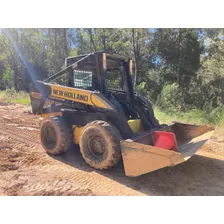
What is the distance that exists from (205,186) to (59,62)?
70.9 ft

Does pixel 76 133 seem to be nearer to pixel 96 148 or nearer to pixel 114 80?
pixel 96 148

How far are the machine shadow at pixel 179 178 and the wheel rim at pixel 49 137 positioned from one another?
58 cm

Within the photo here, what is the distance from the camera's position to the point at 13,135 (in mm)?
7012

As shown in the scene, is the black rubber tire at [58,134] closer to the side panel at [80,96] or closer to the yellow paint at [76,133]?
the yellow paint at [76,133]

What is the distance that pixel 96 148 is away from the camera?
4582 millimetres

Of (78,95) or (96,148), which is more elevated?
(78,95)

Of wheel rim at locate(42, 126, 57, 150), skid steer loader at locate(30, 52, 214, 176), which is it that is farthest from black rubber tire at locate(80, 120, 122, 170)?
wheel rim at locate(42, 126, 57, 150)

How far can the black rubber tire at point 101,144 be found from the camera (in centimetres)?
420

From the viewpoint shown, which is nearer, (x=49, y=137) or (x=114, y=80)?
(x=49, y=137)

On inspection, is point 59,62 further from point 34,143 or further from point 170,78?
point 34,143

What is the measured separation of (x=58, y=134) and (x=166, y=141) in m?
2.18

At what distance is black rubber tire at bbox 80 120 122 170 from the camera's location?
4.20 m

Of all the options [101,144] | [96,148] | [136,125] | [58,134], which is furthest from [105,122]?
[58,134]

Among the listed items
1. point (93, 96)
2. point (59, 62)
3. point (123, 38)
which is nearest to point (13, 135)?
point (93, 96)
